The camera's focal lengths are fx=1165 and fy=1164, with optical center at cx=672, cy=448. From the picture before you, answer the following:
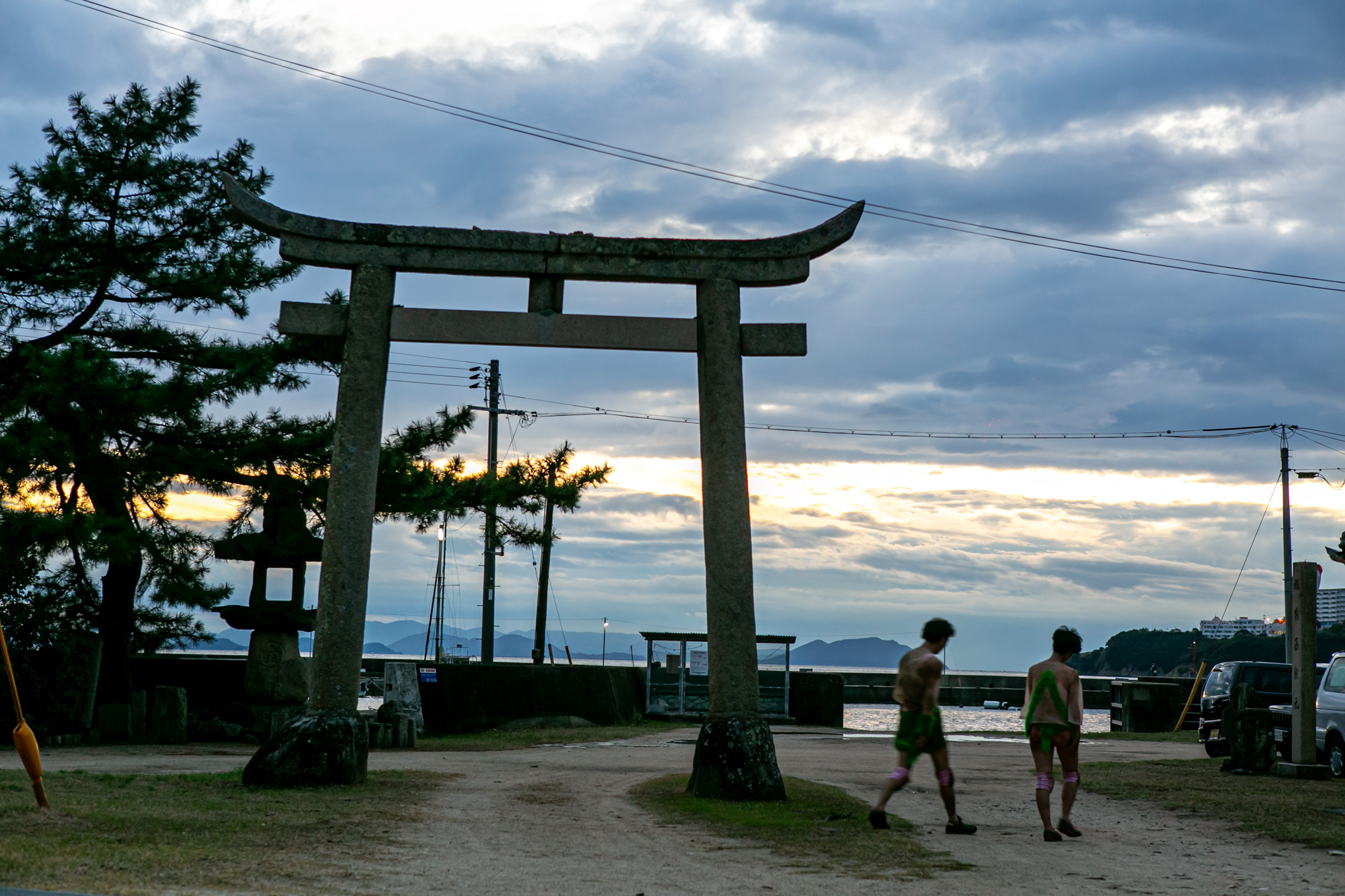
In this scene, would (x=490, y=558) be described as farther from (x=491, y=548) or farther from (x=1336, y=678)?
(x=1336, y=678)

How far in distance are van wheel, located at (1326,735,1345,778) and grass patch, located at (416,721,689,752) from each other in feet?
37.0

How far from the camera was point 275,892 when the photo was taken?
5832 millimetres

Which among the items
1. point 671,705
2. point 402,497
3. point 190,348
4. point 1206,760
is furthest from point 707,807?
Result: point 671,705

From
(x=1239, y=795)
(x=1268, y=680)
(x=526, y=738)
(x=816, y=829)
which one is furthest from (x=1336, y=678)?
(x=526, y=738)

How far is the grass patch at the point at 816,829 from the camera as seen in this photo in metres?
7.28

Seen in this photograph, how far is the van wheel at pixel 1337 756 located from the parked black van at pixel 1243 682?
498cm

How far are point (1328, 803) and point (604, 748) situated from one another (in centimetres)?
1065

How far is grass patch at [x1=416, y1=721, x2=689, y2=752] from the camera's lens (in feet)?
61.5

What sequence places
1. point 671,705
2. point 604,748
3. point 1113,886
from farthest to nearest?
1. point 671,705
2. point 604,748
3. point 1113,886

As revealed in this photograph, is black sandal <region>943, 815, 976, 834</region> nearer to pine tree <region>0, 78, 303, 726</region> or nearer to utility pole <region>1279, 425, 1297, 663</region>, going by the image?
pine tree <region>0, 78, 303, 726</region>

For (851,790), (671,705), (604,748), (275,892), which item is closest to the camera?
(275,892)

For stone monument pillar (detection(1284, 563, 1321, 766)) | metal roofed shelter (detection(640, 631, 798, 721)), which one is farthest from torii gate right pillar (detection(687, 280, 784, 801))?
metal roofed shelter (detection(640, 631, 798, 721))

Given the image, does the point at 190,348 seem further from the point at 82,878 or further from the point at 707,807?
the point at 82,878

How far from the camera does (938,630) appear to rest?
27.5ft
